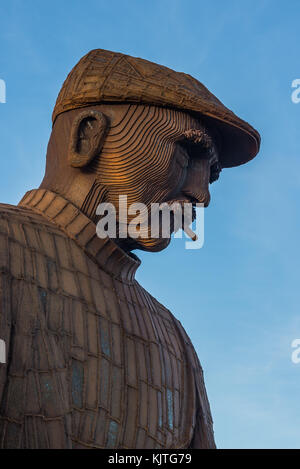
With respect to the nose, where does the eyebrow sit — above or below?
above

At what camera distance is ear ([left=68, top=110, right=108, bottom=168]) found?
670 cm

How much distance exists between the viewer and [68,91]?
709 centimetres

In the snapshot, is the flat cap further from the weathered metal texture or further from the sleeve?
the sleeve

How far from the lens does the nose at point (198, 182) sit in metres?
7.11

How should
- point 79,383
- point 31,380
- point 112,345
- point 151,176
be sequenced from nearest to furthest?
point 31,380, point 79,383, point 112,345, point 151,176

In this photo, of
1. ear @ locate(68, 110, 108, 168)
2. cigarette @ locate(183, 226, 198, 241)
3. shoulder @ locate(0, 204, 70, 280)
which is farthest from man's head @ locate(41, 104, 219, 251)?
shoulder @ locate(0, 204, 70, 280)

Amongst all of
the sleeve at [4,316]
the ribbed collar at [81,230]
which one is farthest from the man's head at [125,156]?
the sleeve at [4,316]

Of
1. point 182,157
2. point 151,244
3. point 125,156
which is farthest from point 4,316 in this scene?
point 182,157

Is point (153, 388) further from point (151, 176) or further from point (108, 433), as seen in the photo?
point (151, 176)

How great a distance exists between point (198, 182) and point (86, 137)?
42.1 inches

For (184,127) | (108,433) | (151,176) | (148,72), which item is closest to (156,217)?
(151,176)

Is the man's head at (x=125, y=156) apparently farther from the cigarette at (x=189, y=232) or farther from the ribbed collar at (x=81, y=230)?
the cigarette at (x=189, y=232)

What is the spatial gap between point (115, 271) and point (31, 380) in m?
1.67

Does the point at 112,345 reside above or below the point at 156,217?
below
